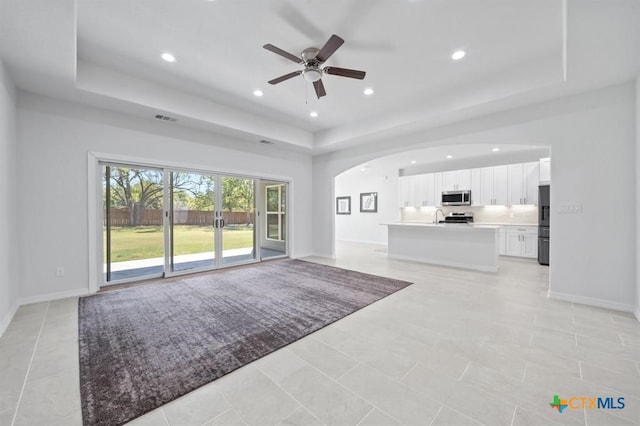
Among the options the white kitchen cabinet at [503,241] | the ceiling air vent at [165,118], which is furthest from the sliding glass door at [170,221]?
the white kitchen cabinet at [503,241]

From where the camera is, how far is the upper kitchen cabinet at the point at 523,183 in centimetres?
641

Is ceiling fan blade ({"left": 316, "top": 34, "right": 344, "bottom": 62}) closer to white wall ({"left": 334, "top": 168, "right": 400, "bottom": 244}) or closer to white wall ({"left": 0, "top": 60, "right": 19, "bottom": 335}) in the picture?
white wall ({"left": 0, "top": 60, "right": 19, "bottom": 335})

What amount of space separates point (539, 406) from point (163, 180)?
5.52m

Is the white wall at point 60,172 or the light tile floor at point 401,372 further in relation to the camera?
the white wall at point 60,172

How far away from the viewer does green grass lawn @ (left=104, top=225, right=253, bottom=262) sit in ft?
14.0

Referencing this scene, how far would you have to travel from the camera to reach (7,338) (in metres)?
2.42

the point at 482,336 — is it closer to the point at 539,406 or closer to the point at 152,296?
the point at 539,406

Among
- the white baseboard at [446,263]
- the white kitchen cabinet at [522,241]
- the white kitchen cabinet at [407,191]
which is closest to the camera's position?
the white baseboard at [446,263]

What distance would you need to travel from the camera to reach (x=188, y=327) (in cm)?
267

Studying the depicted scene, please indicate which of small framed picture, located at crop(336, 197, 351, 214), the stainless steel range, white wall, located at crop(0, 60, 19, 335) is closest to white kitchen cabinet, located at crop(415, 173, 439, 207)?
the stainless steel range

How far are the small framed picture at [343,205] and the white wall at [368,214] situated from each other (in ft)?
0.56

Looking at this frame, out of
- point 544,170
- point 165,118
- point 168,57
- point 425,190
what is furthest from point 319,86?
point 425,190

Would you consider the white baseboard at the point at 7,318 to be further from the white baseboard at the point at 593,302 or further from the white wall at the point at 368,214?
the white wall at the point at 368,214

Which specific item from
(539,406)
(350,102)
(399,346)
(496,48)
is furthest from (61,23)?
(539,406)
